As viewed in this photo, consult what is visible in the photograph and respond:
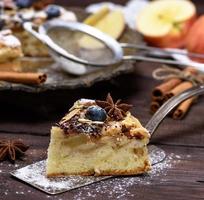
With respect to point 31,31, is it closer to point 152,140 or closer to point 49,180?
point 152,140

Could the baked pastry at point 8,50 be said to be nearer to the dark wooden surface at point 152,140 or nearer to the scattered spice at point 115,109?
the dark wooden surface at point 152,140

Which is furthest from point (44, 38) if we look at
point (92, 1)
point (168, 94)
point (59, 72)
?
point (92, 1)

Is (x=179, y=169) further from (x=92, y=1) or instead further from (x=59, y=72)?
(x=92, y=1)

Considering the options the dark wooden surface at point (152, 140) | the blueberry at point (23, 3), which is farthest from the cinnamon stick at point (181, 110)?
the blueberry at point (23, 3)

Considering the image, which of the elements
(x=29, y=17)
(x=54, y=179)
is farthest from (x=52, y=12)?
(x=54, y=179)

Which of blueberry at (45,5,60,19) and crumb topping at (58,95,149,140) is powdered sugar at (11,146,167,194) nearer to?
crumb topping at (58,95,149,140)

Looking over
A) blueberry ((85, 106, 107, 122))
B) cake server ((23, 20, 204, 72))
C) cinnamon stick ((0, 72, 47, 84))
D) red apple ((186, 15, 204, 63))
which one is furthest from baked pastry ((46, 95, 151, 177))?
red apple ((186, 15, 204, 63))

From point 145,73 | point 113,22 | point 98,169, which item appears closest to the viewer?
point 98,169
